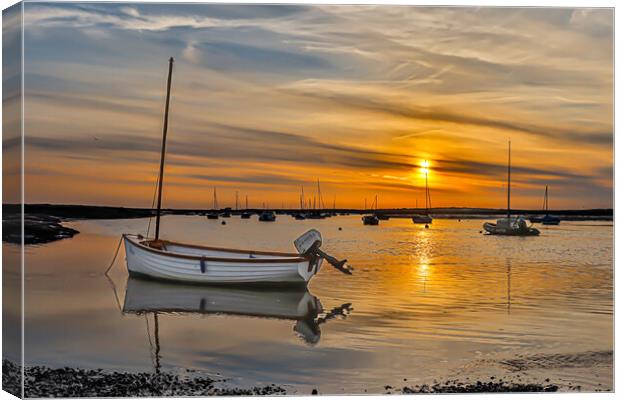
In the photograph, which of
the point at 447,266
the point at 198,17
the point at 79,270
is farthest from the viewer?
the point at 79,270

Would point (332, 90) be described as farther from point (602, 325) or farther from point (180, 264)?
point (180, 264)

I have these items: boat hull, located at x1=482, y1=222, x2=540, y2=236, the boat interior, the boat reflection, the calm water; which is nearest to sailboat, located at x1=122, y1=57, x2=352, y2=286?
the boat reflection

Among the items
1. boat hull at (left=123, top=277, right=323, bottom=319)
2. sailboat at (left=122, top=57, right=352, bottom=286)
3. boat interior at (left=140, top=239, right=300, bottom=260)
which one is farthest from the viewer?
boat interior at (left=140, top=239, right=300, bottom=260)

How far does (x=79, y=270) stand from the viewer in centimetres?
1891

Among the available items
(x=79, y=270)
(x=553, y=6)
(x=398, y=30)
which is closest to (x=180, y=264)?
(x=79, y=270)

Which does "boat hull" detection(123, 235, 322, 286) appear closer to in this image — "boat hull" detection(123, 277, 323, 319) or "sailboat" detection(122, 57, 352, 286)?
"sailboat" detection(122, 57, 352, 286)

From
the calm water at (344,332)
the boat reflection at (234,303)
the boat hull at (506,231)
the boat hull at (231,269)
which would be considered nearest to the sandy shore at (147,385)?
the calm water at (344,332)

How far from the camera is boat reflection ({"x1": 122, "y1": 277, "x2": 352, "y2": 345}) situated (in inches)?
526

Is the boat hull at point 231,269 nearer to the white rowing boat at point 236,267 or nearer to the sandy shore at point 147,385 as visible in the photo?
the white rowing boat at point 236,267

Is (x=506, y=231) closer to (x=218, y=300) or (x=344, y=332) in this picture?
(x=218, y=300)

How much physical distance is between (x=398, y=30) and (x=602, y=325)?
471 cm

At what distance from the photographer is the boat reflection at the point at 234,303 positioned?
13352 mm

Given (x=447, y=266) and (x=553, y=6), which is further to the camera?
(x=447, y=266)

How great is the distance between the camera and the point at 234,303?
48.5ft
